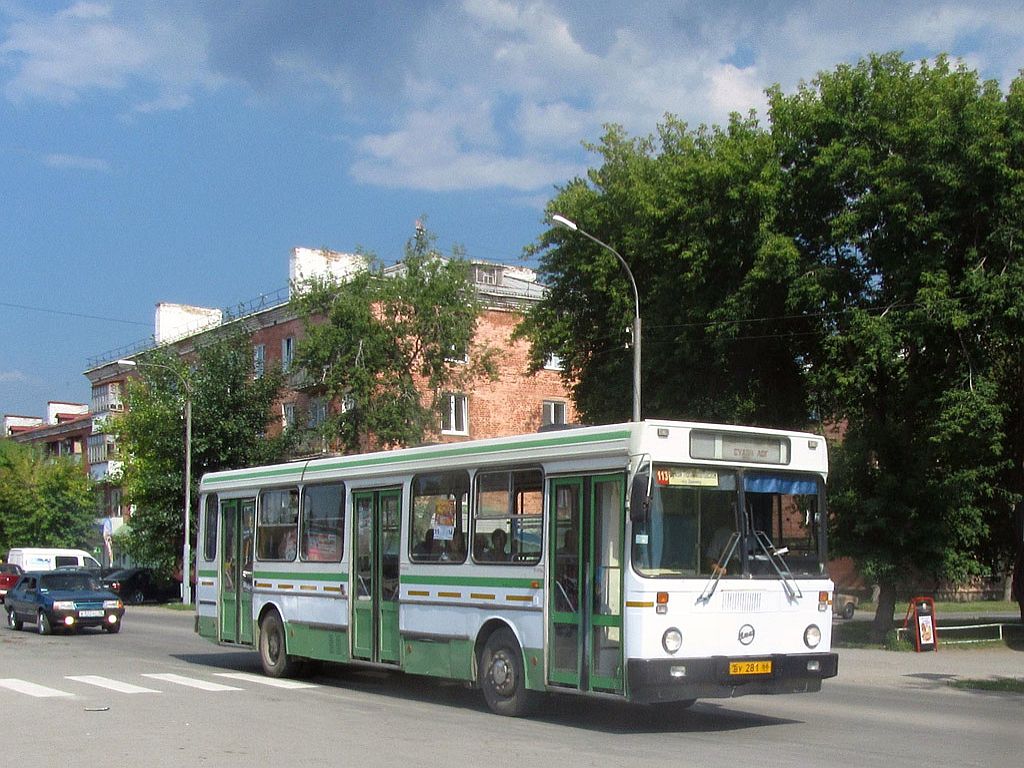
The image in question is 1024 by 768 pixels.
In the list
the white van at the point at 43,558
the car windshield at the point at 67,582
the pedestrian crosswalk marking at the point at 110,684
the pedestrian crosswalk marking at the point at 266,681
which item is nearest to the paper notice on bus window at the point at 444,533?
the pedestrian crosswalk marking at the point at 266,681

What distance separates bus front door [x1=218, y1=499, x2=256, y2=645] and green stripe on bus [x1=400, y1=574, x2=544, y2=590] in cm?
427

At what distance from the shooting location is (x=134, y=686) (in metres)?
16.2

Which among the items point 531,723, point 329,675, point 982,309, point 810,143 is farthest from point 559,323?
point 531,723

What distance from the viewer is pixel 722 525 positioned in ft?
38.9

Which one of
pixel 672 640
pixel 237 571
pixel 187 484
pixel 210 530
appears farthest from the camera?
pixel 187 484

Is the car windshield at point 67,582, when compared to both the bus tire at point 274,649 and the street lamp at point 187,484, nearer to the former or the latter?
the bus tire at point 274,649

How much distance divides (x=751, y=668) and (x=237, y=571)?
902 centimetres

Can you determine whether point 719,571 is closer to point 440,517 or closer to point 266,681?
point 440,517

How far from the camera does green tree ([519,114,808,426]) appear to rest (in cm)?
2762

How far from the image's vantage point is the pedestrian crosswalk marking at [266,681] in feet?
53.4

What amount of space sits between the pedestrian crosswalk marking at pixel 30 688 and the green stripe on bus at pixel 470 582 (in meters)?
4.59

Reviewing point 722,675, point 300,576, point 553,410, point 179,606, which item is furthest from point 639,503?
point 553,410

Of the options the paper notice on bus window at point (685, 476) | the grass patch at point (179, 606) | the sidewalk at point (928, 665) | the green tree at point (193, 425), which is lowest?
the grass patch at point (179, 606)

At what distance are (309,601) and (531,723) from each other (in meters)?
4.81
